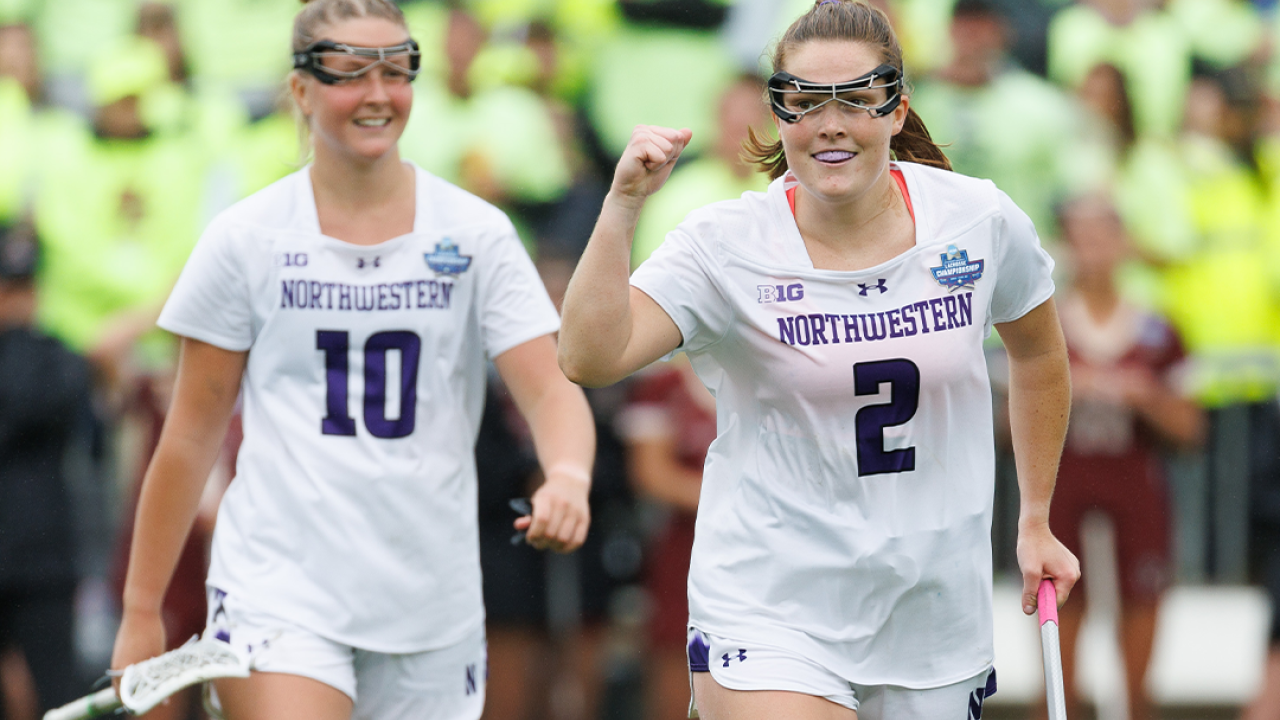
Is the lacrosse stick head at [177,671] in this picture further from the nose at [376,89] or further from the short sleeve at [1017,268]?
the short sleeve at [1017,268]

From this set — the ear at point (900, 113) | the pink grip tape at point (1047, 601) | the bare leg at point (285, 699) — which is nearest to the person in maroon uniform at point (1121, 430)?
the pink grip tape at point (1047, 601)

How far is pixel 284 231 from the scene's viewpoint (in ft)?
14.2

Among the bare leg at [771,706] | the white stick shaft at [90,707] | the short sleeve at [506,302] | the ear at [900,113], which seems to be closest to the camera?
the bare leg at [771,706]

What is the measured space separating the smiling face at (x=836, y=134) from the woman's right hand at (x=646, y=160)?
39 centimetres

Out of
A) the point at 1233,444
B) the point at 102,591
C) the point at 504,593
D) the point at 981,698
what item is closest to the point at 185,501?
the point at 981,698

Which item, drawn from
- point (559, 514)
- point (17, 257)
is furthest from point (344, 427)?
point (17, 257)

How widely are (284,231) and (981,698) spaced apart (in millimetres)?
2086

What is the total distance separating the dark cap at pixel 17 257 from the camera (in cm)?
698

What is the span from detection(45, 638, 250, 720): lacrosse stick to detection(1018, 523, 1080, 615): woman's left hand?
1.89 m

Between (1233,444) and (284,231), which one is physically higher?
(284,231)

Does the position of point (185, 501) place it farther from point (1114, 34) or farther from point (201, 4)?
point (1114, 34)

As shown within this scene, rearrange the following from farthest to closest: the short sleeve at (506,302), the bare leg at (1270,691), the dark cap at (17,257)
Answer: the dark cap at (17,257) → the bare leg at (1270,691) → the short sleeve at (506,302)

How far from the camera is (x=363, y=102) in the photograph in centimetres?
430

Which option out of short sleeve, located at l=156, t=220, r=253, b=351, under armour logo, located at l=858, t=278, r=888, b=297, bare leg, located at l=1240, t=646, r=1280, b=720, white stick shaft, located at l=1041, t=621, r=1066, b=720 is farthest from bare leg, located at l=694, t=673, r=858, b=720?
bare leg, located at l=1240, t=646, r=1280, b=720
